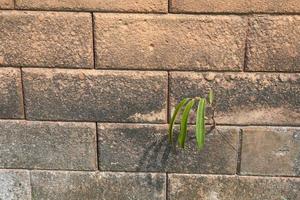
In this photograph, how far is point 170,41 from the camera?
2.88 meters

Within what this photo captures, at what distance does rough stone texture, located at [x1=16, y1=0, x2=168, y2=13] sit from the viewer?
2.81 m

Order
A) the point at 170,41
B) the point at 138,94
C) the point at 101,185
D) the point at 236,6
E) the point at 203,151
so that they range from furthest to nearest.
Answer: the point at 101,185, the point at 203,151, the point at 138,94, the point at 170,41, the point at 236,6

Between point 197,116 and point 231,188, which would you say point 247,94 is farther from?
point 231,188

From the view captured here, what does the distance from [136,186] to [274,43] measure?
1552mm

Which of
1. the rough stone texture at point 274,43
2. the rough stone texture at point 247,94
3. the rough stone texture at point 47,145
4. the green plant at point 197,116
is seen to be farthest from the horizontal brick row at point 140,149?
the rough stone texture at point 274,43

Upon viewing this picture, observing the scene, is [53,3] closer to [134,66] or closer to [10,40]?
[10,40]

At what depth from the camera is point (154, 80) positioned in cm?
297

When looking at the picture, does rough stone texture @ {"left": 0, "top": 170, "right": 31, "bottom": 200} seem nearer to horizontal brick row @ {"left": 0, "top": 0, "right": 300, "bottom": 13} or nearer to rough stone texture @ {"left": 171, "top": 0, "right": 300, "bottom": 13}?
horizontal brick row @ {"left": 0, "top": 0, "right": 300, "bottom": 13}

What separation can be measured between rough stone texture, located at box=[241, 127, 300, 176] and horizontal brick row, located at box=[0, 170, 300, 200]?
79 mm

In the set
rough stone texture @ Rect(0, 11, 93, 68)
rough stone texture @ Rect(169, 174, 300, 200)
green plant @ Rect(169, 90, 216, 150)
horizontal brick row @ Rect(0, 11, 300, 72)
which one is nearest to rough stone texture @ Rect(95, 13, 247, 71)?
horizontal brick row @ Rect(0, 11, 300, 72)

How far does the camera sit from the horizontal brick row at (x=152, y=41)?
283 centimetres

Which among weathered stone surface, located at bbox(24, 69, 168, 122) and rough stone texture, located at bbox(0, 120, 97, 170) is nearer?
weathered stone surface, located at bbox(24, 69, 168, 122)

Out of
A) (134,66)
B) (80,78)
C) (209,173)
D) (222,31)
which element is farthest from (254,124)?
(80,78)

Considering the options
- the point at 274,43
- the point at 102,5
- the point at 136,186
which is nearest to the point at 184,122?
the point at 136,186
